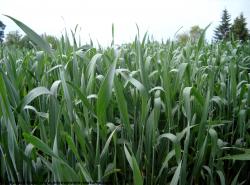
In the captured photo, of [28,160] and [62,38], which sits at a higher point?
[62,38]

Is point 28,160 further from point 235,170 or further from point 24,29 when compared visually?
point 235,170

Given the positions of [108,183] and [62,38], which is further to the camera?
[62,38]

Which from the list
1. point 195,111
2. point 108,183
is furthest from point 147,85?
point 108,183

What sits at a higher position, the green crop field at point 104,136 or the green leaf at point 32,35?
the green leaf at point 32,35

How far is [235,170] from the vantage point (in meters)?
1.02

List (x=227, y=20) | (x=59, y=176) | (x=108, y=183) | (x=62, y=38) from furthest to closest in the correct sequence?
(x=227, y=20), (x=62, y=38), (x=108, y=183), (x=59, y=176)

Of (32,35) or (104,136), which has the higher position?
(32,35)

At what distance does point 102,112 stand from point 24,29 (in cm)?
26

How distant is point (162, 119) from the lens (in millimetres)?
1041

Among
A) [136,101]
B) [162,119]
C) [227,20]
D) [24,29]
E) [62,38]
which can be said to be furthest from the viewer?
[227,20]

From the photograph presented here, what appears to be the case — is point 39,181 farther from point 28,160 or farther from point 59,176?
point 59,176

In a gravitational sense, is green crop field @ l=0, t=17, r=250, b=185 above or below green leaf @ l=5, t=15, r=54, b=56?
below

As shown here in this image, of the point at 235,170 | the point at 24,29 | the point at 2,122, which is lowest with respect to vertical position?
the point at 235,170

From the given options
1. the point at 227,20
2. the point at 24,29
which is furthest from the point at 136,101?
the point at 227,20
